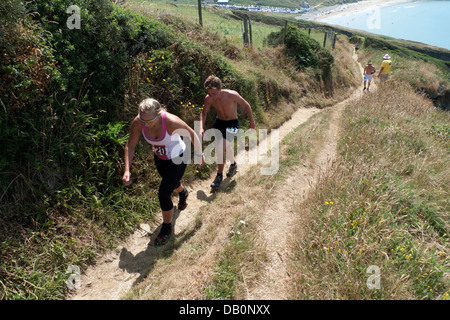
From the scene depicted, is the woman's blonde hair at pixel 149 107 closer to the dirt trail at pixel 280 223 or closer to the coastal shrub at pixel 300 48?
the dirt trail at pixel 280 223

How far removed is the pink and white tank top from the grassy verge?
2155 millimetres

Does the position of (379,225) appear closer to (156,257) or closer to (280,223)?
(280,223)

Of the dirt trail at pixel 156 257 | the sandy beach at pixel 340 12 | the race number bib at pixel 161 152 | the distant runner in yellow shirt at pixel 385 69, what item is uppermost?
the sandy beach at pixel 340 12

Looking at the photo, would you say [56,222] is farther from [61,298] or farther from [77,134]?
[77,134]

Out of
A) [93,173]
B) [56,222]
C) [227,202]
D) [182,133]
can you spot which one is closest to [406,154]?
[227,202]

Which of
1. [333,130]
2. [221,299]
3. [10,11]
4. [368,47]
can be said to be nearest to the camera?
[221,299]

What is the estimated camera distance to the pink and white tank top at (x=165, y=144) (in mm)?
3561

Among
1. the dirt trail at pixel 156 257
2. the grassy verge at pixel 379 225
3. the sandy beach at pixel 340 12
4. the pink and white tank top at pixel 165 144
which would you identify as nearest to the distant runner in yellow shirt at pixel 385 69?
the grassy verge at pixel 379 225

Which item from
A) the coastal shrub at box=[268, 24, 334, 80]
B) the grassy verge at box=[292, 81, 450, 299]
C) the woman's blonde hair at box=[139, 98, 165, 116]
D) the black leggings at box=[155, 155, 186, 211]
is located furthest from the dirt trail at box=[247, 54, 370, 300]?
the coastal shrub at box=[268, 24, 334, 80]

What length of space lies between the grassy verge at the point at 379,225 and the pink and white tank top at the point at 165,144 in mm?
2155

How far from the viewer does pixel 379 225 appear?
3.48 meters

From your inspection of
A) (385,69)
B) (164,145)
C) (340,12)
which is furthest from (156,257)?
(340,12)
